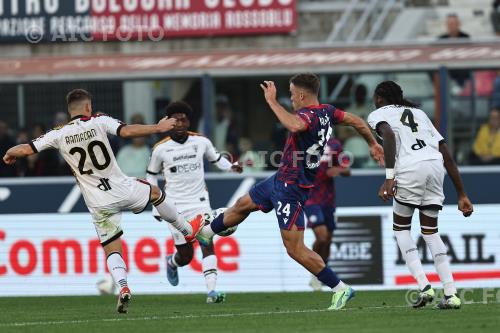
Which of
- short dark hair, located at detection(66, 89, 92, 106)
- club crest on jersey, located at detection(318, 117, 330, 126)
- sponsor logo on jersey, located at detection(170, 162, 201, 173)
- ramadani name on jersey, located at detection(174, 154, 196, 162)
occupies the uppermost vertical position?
short dark hair, located at detection(66, 89, 92, 106)

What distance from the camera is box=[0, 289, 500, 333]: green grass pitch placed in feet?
38.1

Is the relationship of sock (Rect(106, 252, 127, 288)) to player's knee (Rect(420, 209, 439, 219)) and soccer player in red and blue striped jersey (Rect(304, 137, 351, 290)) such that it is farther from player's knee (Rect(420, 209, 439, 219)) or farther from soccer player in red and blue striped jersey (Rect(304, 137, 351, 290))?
soccer player in red and blue striped jersey (Rect(304, 137, 351, 290))

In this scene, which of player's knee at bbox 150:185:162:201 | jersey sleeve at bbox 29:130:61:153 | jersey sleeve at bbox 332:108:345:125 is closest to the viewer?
jersey sleeve at bbox 332:108:345:125

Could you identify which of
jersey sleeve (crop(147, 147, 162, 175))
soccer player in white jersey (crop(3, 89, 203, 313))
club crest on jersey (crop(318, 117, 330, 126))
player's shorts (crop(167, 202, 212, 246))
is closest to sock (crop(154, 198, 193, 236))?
soccer player in white jersey (crop(3, 89, 203, 313))

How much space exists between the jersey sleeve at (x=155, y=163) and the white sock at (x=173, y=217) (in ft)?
5.92

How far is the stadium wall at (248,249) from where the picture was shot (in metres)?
18.5

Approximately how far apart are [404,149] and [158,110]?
1055cm

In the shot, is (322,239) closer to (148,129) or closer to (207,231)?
(207,231)

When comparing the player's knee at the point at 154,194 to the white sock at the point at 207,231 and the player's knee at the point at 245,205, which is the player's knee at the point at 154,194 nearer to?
the white sock at the point at 207,231

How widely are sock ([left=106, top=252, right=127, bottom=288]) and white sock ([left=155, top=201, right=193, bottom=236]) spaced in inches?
32.5

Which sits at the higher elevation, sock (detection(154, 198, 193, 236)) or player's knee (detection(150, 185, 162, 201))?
player's knee (detection(150, 185, 162, 201))

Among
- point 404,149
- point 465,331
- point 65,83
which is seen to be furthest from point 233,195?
point 465,331

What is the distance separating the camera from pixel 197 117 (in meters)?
22.9

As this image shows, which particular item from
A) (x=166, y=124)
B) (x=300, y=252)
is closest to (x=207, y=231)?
(x=300, y=252)
